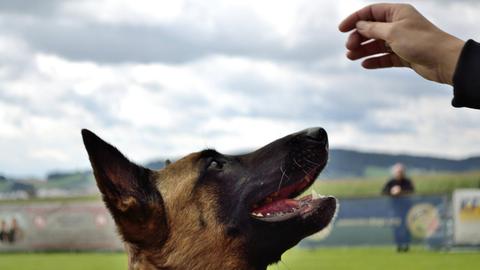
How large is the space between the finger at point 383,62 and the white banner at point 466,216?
54.4ft

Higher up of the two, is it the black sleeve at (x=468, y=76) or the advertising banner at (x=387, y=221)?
the black sleeve at (x=468, y=76)

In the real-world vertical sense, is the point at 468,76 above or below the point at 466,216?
above

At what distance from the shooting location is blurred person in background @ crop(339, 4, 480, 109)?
2.50 m

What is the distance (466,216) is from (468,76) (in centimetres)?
1768

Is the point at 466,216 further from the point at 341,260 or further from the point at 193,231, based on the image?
the point at 193,231

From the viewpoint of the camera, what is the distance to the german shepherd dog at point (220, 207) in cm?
359

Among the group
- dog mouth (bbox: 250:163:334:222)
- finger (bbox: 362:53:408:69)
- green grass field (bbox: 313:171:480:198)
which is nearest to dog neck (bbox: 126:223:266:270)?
dog mouth (bbox: 250:163:334:222)

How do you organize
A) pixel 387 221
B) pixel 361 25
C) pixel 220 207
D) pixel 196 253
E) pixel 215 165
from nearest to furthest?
pixel 361 25, pixel 196 253, pixel 220 207, pixel 215 165, pixel 387 221

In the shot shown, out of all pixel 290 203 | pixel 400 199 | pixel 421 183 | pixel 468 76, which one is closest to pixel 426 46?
pixel 468 76

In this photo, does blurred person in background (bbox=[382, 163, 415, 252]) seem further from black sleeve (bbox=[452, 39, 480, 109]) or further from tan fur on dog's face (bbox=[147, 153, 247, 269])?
black sleeve (bbox=[452, 39, 480, 109])

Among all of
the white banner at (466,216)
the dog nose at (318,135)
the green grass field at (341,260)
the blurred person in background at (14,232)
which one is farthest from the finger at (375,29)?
the blurred person in background at (14,232)

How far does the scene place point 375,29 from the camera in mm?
2953

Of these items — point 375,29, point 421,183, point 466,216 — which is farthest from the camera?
point 421,183

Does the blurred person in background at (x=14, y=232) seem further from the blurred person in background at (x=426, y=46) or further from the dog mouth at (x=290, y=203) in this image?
the blurred person in background at (x=426, y=46)
